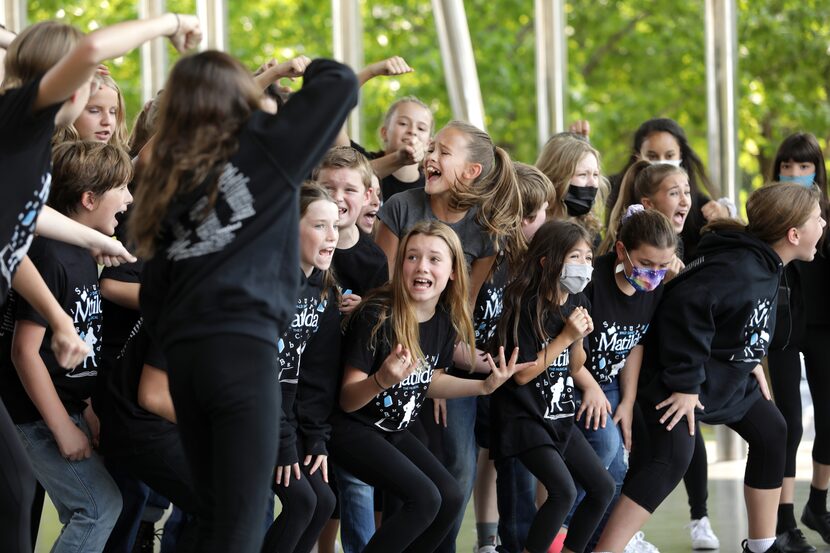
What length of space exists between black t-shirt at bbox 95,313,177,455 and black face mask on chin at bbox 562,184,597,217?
1890 millimetres

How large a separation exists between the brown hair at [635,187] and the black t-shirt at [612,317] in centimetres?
33

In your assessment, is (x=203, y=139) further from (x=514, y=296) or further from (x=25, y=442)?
(x=514, y=296)

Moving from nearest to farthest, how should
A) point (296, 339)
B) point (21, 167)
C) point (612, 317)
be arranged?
point (21, 167)
point (296, 339)
point (612, 317)

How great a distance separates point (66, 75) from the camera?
2539 mm

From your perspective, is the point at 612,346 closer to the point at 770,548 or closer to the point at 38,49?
the point at 770,548

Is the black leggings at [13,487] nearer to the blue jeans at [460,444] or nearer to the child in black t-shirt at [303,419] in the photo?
the child in black t-shirt at [303,419]

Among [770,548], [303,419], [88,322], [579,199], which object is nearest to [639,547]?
[770,548]

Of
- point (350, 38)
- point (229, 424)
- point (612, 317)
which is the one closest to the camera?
point (229, 424)

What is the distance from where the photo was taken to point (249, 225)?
2.55 meters

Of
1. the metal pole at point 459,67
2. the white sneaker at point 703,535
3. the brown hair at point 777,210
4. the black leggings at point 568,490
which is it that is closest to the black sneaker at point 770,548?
the white sneaker at point 703,535

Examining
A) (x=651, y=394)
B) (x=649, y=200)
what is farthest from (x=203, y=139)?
(x=649, y=200)

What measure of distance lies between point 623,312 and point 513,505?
2.56ft

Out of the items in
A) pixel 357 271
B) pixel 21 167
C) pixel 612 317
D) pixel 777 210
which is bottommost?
pixel 612 317

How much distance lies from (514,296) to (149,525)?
5.21 ft
